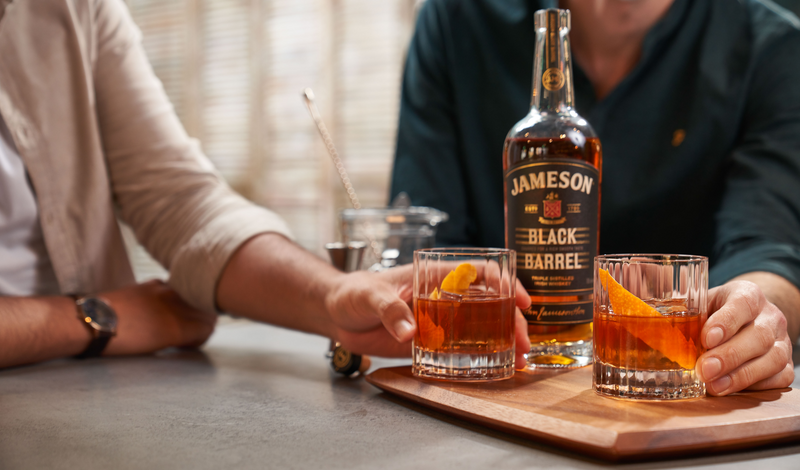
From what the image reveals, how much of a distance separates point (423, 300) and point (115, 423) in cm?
36

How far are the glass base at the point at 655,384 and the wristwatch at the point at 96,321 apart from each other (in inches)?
29.9

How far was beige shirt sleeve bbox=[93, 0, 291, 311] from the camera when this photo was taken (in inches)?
48.8

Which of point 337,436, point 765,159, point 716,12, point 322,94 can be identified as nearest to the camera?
point 337,436

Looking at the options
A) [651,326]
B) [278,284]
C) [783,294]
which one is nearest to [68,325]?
[278,284]

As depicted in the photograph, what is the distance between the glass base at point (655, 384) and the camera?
0.70 m

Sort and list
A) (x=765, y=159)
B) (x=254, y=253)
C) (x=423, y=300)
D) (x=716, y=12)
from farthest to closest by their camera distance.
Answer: (x=716, y=12) → (x=765, y=159) → (x=254, y=253) → (x=423, y=300)

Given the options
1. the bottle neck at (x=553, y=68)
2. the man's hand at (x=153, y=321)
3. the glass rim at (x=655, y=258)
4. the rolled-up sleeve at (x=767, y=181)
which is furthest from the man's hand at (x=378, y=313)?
the rolled-up sleeve at (x=767, y=181)

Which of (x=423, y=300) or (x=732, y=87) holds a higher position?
(x=732, y=87)

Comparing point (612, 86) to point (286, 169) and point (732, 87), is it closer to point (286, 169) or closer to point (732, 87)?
point (732, 87)

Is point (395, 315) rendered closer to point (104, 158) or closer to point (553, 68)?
point (553, 68)

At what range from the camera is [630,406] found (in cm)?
67

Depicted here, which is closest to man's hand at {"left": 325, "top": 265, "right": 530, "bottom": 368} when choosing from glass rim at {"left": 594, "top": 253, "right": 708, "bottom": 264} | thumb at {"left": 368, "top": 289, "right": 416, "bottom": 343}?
thumb at {"left": 368, "top": 289, "right": 416, "bottom": 343}

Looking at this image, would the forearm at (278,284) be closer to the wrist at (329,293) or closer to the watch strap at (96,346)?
the wrist at (329,293)

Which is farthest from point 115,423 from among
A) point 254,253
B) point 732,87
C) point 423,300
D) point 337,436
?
point 732,87
